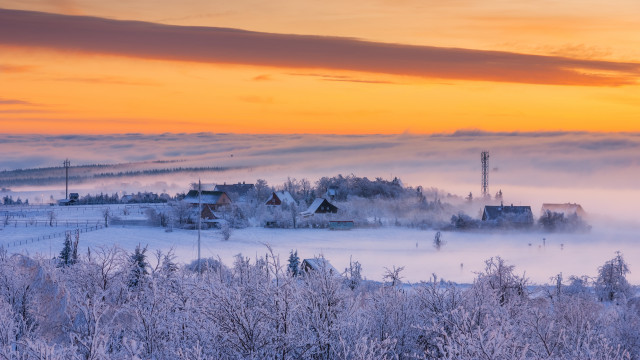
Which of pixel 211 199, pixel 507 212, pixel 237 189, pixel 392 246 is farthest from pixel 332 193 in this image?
pixel 392 246

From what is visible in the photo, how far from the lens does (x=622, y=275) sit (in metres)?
52.0

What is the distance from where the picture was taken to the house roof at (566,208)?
102812 mm

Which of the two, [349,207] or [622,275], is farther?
[349,207]

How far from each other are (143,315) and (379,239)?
204 feet

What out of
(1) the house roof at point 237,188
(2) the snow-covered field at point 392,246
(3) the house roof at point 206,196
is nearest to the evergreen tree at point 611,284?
(2) the snow-covered field at point 392,246

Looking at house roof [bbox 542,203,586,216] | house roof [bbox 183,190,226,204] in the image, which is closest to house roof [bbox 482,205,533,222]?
house roof [bbox 542,203,586,216]

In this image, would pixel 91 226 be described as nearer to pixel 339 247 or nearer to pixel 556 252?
pixel 339 247

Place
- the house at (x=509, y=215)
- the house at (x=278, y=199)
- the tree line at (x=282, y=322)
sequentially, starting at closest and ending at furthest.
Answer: the tree line at (x=282, y=322) → the house at (x=509, y=215) → the house at (x=278, y=199)

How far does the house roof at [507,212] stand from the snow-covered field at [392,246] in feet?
21.5

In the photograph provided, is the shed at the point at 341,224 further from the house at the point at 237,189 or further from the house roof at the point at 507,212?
the house at the point at 237,189

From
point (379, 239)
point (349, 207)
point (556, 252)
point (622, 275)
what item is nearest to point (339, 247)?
point (379, 239)

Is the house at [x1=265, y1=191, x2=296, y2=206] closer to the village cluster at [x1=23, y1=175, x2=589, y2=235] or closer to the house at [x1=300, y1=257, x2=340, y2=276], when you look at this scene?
the village cluster at [x1=23, y1=175, x2=589, y2=235]

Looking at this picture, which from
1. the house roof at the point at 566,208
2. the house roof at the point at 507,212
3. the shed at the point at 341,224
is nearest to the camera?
the shed at the point at 341,224

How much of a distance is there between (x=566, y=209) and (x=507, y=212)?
1058 cm
